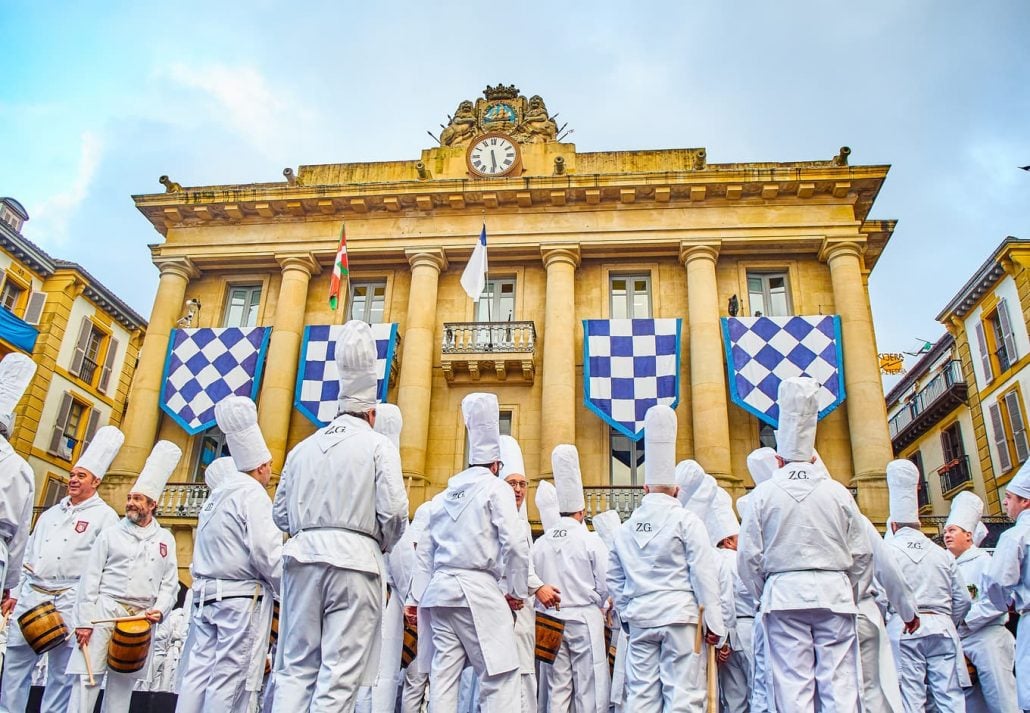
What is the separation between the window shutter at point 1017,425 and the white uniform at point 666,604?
23.4 m

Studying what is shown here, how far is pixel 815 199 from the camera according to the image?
19719 millimetres

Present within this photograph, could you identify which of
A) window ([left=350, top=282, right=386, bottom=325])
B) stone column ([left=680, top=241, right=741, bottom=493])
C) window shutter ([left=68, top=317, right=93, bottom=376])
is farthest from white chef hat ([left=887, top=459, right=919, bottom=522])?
window shutter ([left=68, top=317, right=93, bottom=376])

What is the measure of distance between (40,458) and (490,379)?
→ 59.3 feet

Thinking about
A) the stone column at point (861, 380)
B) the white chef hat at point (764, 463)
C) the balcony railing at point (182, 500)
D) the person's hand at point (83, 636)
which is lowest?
the person's hand at point (83, 636)

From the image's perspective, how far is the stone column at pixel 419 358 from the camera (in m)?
18.2

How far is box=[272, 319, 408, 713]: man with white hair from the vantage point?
4258mm

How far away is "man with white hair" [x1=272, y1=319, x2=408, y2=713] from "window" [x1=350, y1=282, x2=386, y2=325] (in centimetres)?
1633

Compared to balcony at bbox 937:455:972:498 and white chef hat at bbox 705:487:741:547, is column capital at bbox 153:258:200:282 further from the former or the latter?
balcony at bbox 937:455:972:498

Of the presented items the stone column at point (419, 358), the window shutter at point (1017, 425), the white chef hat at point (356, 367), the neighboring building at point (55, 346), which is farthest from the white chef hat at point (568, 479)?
the neighboring building at point (55, 346)

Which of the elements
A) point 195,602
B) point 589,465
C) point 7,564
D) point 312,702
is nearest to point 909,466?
point 312,702

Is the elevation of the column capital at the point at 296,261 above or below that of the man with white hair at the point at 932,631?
above

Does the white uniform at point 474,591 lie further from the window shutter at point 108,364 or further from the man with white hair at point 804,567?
the window shutter at point 108,364

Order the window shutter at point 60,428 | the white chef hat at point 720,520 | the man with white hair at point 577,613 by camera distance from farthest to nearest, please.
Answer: the window shutter at point 60,428
the white chef hat at point 720,520
the man with white hair at point 577,613

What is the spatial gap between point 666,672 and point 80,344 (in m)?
29.6
